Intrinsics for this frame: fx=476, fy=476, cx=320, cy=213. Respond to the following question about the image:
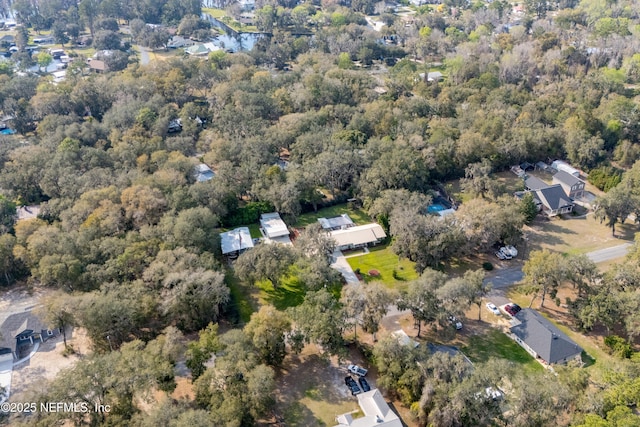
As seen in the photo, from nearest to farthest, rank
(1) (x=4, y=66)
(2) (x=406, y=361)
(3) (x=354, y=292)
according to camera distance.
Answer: (2) (x=406, y=361) → (3) (x=354, y=292) → (1) (x=4, y=66)

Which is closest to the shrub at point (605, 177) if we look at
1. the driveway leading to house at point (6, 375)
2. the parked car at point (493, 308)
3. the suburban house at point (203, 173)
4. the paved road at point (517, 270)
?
the paved road at point (517, 270)

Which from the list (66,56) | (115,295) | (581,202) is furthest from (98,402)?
(66,56)

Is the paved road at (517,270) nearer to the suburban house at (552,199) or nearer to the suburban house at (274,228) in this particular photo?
the suburban house at (552,199)

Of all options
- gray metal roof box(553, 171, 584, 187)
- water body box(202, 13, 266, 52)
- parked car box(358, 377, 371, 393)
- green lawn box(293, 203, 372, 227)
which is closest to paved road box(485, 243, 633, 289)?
gray metal roof box(553, 171, 584, 187)

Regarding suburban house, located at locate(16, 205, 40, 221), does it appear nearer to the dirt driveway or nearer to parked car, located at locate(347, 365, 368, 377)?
the dirt driveway

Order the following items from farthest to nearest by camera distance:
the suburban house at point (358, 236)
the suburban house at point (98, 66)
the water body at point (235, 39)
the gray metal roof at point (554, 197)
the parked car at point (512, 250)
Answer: the water body at point (235, 39), the suburban house at point (98, 66), the gray metal roof at point (554, 197), the suburban house at point (358, 236), the parked car at point (512, 250)

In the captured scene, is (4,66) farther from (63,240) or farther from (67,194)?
(63,240)
